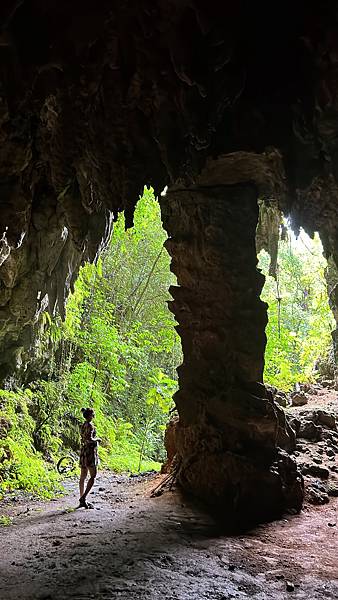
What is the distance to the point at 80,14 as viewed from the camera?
16.4 ft

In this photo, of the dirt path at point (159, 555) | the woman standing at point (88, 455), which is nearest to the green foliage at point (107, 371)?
the woman standing at point (88, 455)

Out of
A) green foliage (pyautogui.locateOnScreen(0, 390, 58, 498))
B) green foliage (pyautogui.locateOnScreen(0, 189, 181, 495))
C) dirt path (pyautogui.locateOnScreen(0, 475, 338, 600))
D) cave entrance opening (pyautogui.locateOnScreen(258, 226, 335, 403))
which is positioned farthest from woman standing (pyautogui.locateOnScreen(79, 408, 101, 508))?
cave entrance opening (pyautogui.locateOnScreen(258, 226, 335, 403))

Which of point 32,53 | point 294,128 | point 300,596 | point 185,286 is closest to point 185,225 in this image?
point 185,286

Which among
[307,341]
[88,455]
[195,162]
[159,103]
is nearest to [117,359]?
[307,341]

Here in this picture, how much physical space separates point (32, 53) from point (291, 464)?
703 centimetres

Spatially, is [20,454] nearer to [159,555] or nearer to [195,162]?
[159,555]

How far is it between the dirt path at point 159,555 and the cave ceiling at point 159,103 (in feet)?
13.9

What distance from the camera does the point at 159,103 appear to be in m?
5.85

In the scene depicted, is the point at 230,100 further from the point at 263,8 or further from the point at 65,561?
the point at 65,561

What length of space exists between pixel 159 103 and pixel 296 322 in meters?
20.6

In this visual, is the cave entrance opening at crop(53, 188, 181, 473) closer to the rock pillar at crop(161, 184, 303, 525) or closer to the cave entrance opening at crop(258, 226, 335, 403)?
the cave entrance opening at crop(258, 226, 335, 403)

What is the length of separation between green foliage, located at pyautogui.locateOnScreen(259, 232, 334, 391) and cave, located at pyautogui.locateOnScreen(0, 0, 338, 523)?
2.87m

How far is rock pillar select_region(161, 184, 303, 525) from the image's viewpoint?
7855mm

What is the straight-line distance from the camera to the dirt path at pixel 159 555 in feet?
14.7
